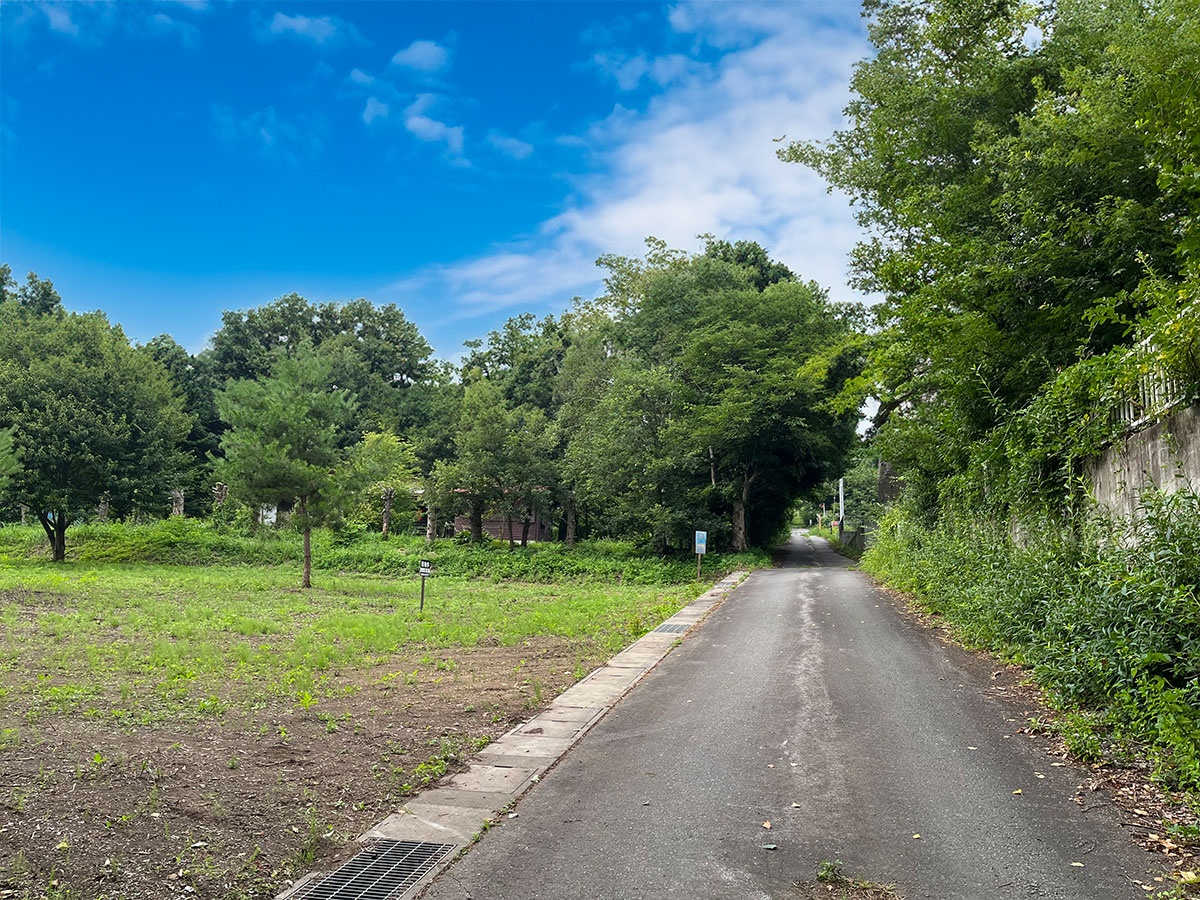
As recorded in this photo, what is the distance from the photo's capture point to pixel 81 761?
555 cm

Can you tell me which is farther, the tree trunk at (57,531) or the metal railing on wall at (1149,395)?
the tree trunk at (57,531)

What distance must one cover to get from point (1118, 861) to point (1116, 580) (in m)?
3.13

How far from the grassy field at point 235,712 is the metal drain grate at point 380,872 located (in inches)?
8.3

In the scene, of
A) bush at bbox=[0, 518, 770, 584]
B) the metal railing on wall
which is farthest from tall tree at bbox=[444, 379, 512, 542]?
the metal railing on wall

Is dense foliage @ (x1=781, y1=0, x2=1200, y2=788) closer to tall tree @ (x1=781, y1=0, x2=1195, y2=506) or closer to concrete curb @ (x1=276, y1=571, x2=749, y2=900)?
tall tree @ (x1=781, y1=0, x2=1195, y2=506)

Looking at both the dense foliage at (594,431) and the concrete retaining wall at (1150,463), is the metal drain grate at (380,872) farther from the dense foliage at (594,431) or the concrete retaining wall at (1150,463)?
the dense foliage at (594,431)

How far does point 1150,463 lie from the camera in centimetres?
775

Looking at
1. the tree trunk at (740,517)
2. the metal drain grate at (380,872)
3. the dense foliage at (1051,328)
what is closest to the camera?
the metal drain grate at (380,872)

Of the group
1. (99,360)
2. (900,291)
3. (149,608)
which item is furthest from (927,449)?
(99,360)

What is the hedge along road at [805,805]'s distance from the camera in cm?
387

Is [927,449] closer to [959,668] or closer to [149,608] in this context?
[959,668]

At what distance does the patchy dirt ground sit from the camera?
3.92 m

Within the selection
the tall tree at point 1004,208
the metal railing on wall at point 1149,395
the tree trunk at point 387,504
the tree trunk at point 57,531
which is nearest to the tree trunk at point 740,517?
the tall tree at point 1004,208

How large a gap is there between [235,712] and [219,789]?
245cm
